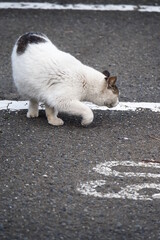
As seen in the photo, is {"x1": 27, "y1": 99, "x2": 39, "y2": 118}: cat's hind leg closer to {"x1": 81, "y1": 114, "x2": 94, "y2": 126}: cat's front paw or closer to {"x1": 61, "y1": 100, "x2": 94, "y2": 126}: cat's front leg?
{"x1": 61, "y1": 100, "x2": 94, "y2": 126}: cat's front leg

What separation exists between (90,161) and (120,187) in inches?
20.1

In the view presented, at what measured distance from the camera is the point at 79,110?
21.1 feet

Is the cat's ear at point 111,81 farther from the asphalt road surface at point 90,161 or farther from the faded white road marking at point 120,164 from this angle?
the faded white road marking at point 120,164

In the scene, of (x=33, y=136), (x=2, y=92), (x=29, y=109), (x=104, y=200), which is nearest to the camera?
(x=104, y=200)

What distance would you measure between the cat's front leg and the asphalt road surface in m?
0.12

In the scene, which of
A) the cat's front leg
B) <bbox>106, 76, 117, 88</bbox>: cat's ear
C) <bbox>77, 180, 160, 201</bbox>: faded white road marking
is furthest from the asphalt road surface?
<bbox>106, 76, 117, 88</bbox>: cat's ear

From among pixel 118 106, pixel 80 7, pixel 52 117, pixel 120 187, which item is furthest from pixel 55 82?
pixel 80 7

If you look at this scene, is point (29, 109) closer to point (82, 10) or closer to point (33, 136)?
point (33, 136)

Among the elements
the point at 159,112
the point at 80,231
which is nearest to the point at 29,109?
the point at 159,112

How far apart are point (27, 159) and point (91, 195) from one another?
31.3 inches

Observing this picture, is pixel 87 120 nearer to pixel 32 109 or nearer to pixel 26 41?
pixel 32 109

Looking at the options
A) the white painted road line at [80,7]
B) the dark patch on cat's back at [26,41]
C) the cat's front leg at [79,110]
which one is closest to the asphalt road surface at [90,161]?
the cat's front leg at [79,110]

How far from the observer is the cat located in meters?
6.44

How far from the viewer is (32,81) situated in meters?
6.48
